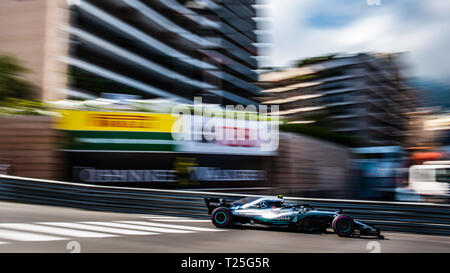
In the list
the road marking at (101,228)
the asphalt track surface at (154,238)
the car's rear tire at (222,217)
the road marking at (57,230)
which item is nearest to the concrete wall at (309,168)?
the asphalt track surface at (154,238)

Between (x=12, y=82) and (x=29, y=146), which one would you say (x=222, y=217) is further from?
(x=12, y=82)

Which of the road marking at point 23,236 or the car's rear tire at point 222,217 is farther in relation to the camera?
the car's rear tire at point 222,217

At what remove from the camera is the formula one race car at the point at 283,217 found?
9.82 m

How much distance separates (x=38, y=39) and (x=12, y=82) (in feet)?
20.0

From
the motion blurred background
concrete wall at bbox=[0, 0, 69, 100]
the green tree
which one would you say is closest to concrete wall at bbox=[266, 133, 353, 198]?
the motion blurred background

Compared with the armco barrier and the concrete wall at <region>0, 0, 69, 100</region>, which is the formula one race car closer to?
the armco barrier

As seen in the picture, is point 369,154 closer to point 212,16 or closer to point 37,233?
point 37,233

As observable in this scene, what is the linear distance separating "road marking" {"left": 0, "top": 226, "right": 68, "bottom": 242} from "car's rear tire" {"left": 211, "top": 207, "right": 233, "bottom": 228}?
3.98 meters

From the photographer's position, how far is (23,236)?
7.64 m

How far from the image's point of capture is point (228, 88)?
58.8 m

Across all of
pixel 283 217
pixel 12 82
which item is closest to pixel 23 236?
pixel 283 217

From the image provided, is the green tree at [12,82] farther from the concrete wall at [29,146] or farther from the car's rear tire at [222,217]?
the car's rear tire at [222,217]

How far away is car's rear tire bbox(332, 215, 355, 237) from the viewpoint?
32.0 feet

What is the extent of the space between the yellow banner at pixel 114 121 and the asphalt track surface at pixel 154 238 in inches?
246
